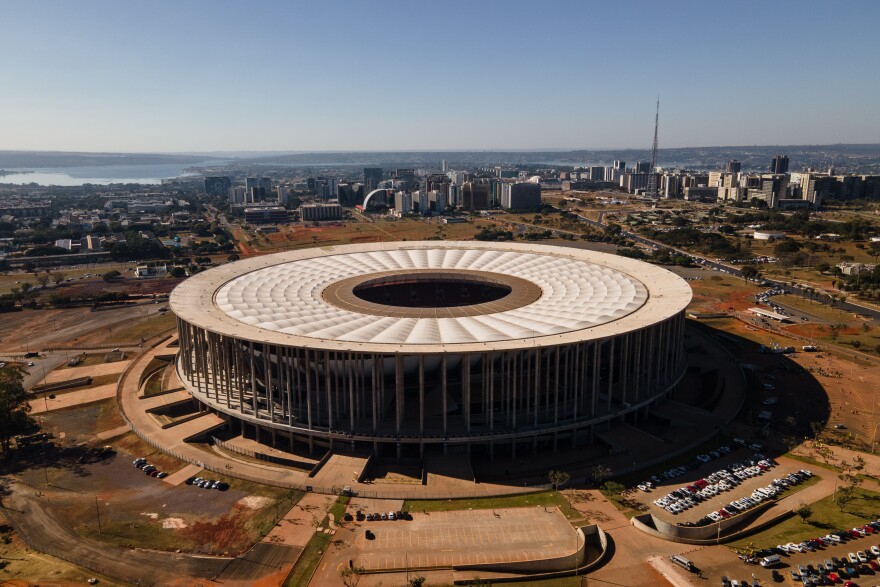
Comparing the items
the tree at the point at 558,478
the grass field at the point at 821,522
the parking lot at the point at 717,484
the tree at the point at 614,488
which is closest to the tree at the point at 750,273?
the parking lot at the point at 717,484

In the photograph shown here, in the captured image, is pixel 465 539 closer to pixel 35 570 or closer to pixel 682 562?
pixel 682 562

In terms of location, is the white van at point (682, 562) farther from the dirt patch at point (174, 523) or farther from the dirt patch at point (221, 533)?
the dirt patch at point (174, 523)

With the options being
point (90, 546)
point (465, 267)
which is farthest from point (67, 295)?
point (90, 546)

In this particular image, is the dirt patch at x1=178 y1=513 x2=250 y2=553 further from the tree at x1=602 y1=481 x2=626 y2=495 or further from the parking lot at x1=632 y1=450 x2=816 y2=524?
the parking lot at x1=632 y1=450 x2=816 y2=524

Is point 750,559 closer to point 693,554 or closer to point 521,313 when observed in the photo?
point 693,554

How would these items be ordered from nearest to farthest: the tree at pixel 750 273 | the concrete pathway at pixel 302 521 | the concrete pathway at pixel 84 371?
the concrete pathway at pixel 302 521 → the concrete pathway at pixel 84 371 → the tree at pixel 750 273

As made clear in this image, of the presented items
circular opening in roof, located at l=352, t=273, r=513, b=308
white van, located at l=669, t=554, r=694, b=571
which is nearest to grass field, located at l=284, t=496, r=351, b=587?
white van, located at l=669, t=554, r=694, b=571
